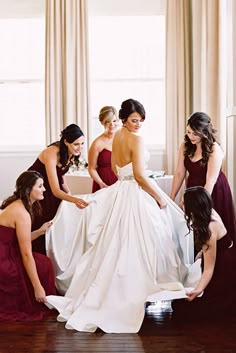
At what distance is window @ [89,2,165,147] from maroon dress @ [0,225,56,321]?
13.3ft

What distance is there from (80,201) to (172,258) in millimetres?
816

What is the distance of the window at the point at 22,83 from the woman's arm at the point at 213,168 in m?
4.11

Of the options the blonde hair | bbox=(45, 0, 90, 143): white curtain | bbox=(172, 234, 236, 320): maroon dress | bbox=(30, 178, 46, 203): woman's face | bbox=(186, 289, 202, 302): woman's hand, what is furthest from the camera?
bbox=(45, 0, 90, 143): white curtain

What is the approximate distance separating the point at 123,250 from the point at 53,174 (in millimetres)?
921

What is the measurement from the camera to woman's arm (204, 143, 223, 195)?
4267mm

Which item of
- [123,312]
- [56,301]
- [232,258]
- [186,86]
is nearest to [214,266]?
[232,258]

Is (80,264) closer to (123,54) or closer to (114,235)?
(114,235)

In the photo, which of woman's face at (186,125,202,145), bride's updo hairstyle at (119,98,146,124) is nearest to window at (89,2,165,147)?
woman's face at (186,125,202,145)

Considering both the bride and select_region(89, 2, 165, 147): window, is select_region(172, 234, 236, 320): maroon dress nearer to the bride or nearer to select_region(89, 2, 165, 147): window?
the bride

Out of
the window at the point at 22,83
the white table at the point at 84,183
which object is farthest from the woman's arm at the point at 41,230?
the window at the point at 22,83

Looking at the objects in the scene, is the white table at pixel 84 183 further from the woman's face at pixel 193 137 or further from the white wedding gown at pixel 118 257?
the woman's face at pixel 193 137

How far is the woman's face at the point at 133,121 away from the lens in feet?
13.6

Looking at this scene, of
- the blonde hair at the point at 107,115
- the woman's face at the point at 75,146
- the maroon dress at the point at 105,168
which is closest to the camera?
the woman's face at the point at 75,146

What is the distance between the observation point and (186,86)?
7.51m
